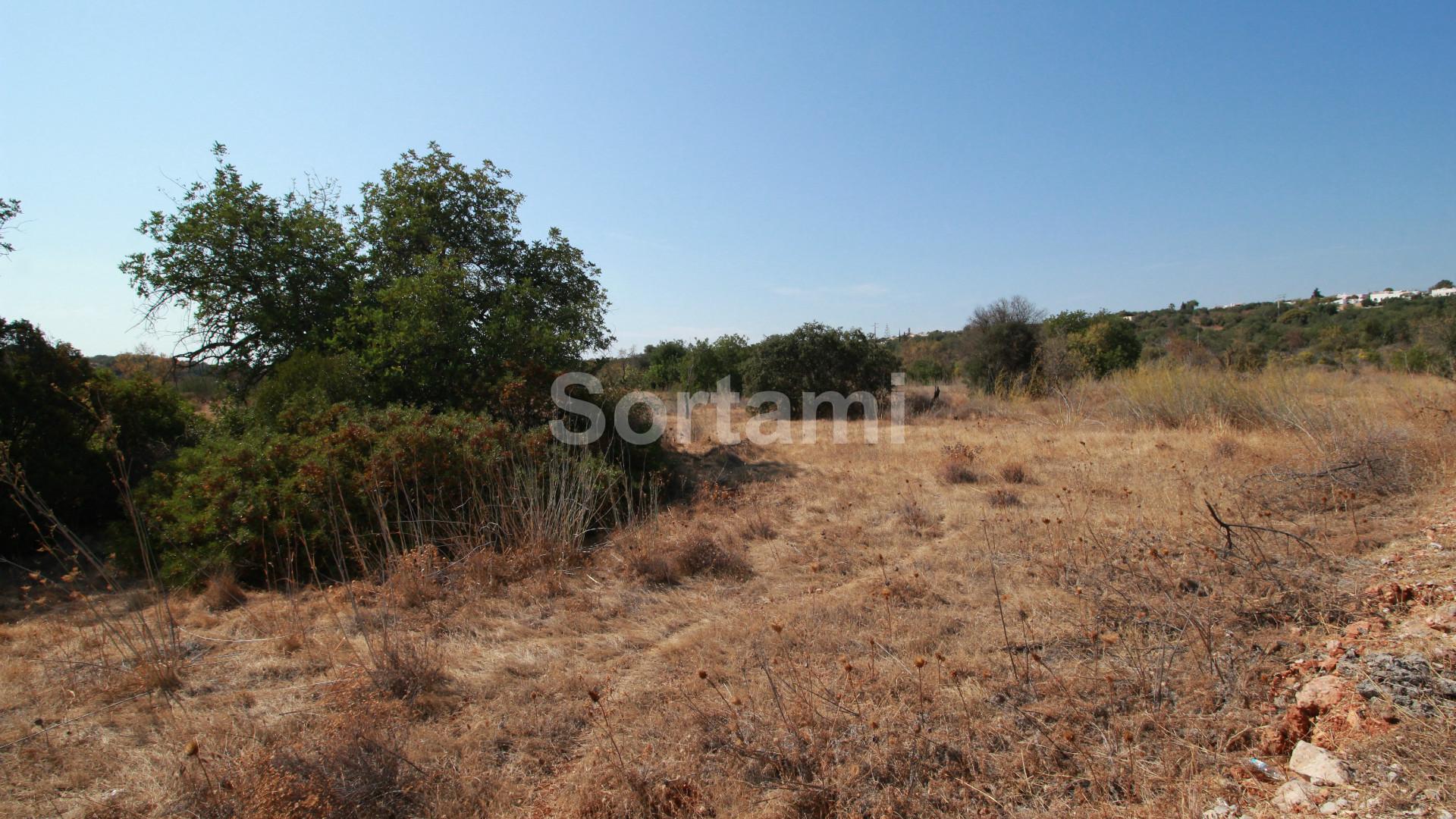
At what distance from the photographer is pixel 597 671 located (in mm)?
3797

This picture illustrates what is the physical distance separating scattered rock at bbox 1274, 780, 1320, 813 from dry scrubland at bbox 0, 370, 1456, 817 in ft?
0.20

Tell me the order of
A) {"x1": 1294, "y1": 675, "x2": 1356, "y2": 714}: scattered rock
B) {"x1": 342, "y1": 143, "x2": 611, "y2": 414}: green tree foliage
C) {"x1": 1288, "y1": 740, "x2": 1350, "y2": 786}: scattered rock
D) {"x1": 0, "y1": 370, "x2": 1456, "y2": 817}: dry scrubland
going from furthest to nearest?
{"x1": 342, "y1": 143, "x2": 611, "y2": 414}: green tree foliage, {"x1": 1294, "y1": 675, "x2": 1356, "y2": 714}: scattered rock, {"x1": 0, "y1": 370, "x2": 1456, "y2": 817}: dry scrubland, {"x1": 1288, "y1": 740, "x2": 1350, "y2": 786}: scattered rock

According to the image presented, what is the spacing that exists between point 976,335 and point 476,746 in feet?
71.8

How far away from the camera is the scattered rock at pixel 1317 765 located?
7.81ft

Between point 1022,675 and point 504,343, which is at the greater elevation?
point 504,343

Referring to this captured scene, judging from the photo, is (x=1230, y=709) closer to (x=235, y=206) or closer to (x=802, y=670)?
(x=802, y=670)

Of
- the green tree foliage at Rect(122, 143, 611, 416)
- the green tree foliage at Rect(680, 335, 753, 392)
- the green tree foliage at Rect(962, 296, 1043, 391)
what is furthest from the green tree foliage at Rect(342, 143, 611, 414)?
the green tree foliage at Rect(962, 296, 1043, 391)

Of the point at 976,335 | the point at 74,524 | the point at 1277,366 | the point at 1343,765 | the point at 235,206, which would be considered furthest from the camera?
the point at 976,335

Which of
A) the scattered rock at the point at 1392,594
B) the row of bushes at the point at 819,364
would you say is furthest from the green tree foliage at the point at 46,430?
the row of bushes at the point at 819,364

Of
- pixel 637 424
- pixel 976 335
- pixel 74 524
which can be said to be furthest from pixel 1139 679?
pixel 976 335

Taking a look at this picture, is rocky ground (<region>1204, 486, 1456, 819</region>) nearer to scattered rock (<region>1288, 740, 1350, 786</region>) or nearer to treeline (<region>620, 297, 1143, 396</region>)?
scattered rock (<region>1288, 740, 1350, 786</region>)

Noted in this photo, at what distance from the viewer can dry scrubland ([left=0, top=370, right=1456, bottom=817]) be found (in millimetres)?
2607

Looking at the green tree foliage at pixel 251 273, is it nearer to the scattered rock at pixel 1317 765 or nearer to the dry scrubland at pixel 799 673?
the dry scrubland at pixel 799 673

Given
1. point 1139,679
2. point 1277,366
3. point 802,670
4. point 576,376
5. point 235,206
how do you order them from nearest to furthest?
point 1139,679 < point 802,670 < point 576,376 < point 235,206 < point 1277,366
